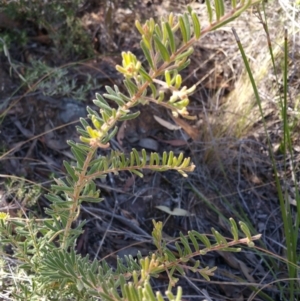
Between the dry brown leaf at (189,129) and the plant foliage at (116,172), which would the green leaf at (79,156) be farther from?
the dry brown leaf at (189,129)

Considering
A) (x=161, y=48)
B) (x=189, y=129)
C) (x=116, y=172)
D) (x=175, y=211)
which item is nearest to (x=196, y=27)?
(x=161, y=48)

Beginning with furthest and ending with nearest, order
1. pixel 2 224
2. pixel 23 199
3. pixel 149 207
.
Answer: pixel 149 207 → pixel 23 199 → pixel 2 224

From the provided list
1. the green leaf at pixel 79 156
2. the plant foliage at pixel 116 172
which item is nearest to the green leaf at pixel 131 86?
the plant foliage at pixel 116 172

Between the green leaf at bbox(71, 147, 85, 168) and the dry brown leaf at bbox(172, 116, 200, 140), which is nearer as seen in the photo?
the green leaf at bbox(71, 147, 85, 168)

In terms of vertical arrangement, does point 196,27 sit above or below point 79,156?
above

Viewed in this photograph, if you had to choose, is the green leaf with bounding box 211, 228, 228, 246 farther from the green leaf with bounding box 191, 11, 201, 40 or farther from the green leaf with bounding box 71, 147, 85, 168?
the green leaf with bounding box 191, 11, 201, 40

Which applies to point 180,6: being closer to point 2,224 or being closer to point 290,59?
point 290,59

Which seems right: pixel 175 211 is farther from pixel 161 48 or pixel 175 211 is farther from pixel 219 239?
pixel 161 48

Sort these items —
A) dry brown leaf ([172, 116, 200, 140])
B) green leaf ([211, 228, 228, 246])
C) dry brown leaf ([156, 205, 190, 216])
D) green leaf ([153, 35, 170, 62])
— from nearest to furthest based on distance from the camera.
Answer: green leaf ([153, 35, 170, 62]) < green leaf ([211, 228, 228, 246]) < dry brown leaf ([156, 205, 190, 216]) < dry brown leaf ([172, 116, 200, 140])

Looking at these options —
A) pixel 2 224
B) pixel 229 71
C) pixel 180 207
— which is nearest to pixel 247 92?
pixel 229 71

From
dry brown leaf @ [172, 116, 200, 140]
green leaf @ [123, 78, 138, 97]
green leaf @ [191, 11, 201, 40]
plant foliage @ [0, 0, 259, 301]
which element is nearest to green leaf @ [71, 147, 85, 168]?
plant foliage @ [0, 0, 259, 301]

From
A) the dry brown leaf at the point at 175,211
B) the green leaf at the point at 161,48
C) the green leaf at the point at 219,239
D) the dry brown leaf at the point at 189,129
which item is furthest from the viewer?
the dry brown leaf at the point at 189,129
